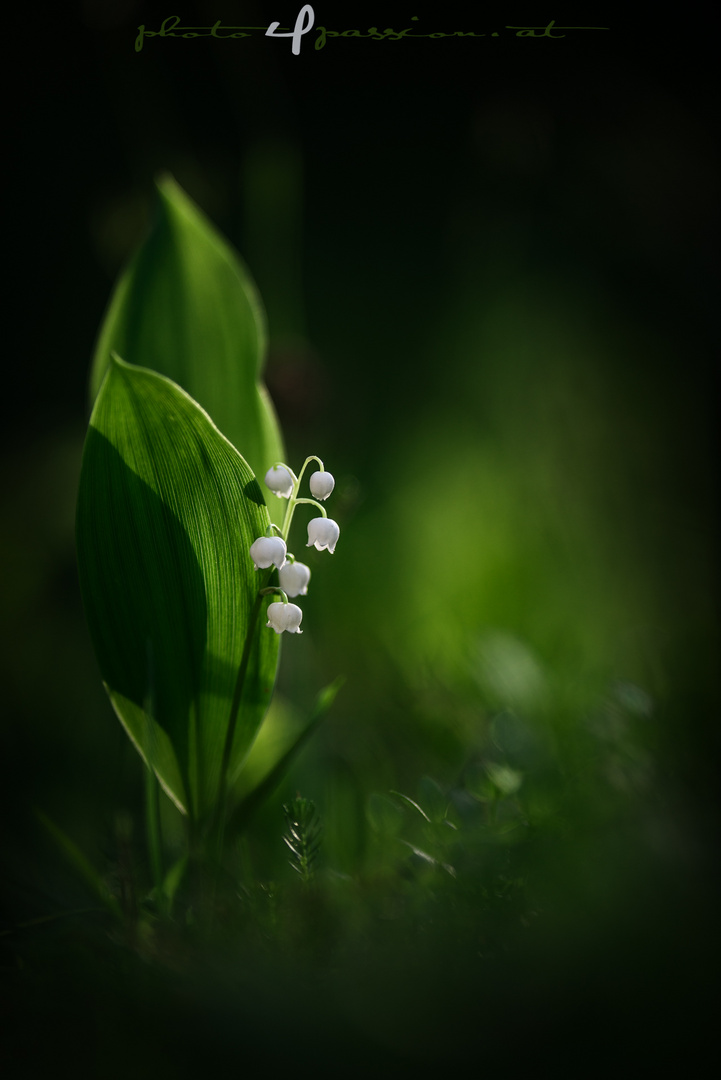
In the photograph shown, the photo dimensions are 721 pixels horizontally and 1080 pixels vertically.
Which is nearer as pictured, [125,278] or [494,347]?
[125,278]

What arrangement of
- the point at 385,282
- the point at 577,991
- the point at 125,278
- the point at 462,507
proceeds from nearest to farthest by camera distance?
the point at 577,991
the point at 125,278
the point at 462,507
the point at 385,282

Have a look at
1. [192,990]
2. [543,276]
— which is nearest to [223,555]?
[192,990]

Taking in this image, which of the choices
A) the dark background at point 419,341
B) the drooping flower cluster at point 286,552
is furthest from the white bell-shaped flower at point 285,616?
the dark background at point 419,341

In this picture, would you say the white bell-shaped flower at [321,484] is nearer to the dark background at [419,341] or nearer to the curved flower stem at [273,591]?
the curved flower stem at [273,591]

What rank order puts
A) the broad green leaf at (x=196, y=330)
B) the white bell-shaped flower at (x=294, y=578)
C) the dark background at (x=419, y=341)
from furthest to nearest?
the dark background at (x=419, y=341), the broad green leaf at (x=196, y=330), the white bell-shaped flower at (x=294, y=578)

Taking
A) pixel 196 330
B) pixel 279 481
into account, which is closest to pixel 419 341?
pixel 196 330

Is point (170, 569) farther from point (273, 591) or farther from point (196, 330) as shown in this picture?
point (196, 330)

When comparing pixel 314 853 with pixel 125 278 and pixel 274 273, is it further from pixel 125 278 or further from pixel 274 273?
pixel 274 273
